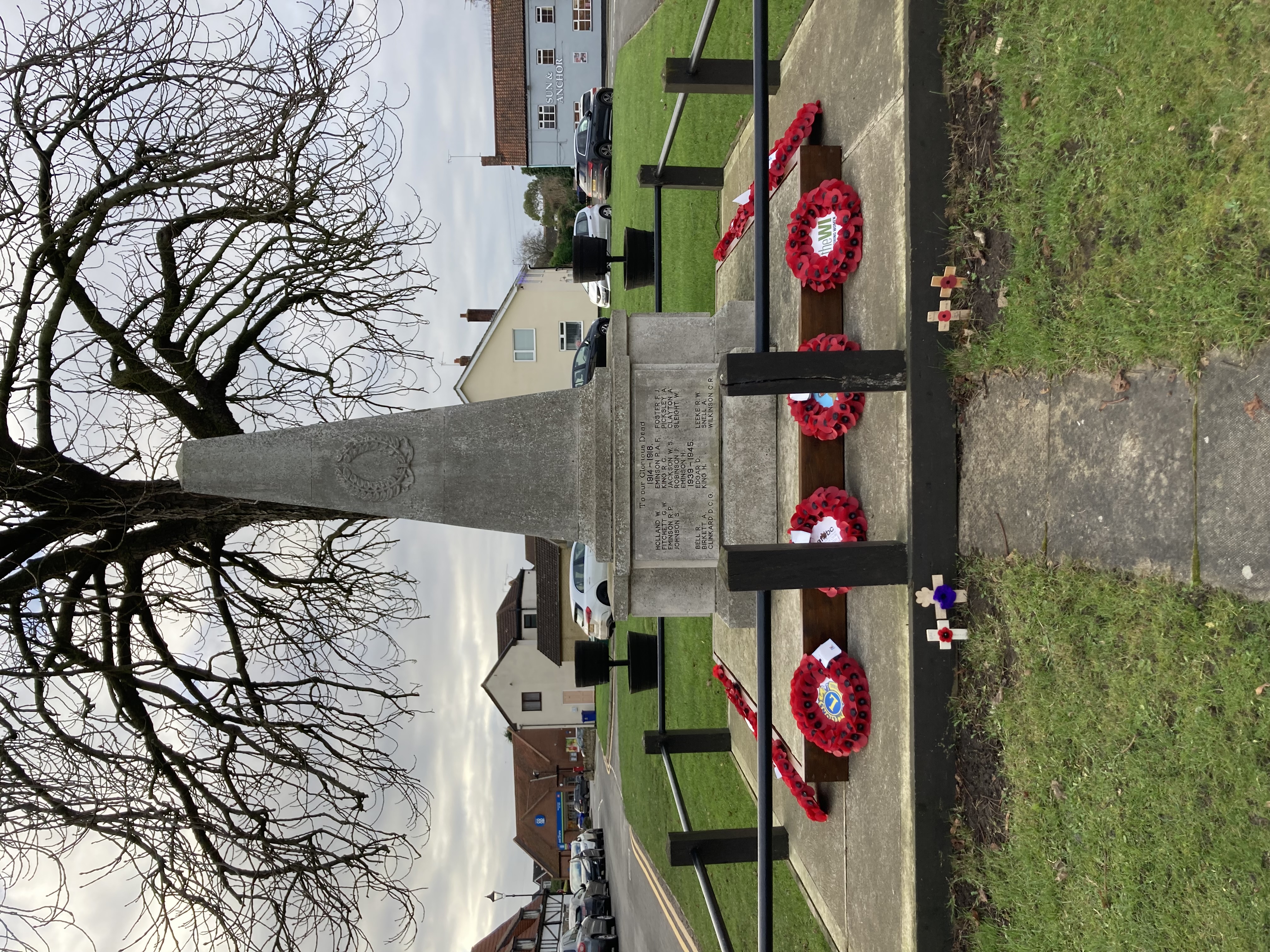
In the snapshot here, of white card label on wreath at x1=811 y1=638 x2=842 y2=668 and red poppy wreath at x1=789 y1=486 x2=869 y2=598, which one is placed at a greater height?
red poppy wreath at x1=789 y1=486 x2=869 y2=598

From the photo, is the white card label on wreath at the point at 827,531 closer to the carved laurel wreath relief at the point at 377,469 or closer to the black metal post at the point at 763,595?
the black metal post at the point at 763,595

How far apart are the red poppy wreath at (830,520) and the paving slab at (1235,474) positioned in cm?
172

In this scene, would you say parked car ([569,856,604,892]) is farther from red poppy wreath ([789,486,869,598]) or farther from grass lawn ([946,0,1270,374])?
grass lawn ([946,0,1270,374])

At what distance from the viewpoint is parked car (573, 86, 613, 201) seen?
1716cm

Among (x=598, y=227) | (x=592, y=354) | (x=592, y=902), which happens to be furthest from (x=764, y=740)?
(x=592, y=902)

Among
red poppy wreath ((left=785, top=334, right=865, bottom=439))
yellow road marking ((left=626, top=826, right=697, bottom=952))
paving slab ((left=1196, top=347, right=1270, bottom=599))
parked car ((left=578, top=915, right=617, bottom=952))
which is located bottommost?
parked car ((left=578, top=915, right=617, bottom=952))

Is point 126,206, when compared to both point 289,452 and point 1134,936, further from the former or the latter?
point 1134,936

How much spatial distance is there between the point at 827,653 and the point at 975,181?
282 cm

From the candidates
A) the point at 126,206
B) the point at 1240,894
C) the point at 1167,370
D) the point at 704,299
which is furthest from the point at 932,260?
the point at 126,206

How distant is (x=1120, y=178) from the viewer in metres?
2.87

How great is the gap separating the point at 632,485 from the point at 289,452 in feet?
7.84

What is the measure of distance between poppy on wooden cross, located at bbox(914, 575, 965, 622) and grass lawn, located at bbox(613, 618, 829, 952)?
12.4 ft

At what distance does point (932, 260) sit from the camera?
372cm

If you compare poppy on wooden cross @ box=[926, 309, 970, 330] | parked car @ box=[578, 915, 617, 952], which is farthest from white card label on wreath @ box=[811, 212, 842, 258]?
parked car @ box=[578, 915, 617, 952]
